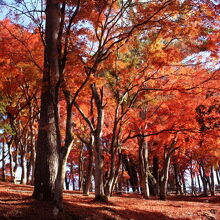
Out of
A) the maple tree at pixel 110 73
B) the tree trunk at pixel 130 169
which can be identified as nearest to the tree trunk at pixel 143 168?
the maple tree at pixel 110 73

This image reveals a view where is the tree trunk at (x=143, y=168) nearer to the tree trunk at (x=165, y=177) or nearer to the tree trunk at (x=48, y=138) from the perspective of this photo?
the tree trunk at (x=165, y=177)

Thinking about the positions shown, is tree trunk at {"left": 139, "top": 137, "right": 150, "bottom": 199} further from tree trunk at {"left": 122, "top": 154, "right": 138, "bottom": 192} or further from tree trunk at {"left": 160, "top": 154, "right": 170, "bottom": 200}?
tree trunk at {"left": 122, "top": 154, "right": 138, "bottom": 192}

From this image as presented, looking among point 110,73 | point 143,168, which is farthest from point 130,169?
point 110,73

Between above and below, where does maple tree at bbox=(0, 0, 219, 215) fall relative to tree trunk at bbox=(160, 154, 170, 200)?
above

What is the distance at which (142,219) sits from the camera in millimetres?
8891

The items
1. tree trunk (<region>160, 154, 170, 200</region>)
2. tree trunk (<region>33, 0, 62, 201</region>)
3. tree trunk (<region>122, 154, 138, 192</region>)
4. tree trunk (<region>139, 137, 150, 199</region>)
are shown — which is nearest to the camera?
tree trunk (<region>33, 0, 62, 201</region>)

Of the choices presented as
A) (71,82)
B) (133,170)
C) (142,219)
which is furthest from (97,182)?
(133,170)

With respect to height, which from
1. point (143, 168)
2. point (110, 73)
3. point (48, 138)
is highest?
point (110, 73)

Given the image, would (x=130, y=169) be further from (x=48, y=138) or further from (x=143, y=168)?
(x=48, y=138)

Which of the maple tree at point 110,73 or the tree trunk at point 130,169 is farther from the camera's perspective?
the tree trunk at point 130,169

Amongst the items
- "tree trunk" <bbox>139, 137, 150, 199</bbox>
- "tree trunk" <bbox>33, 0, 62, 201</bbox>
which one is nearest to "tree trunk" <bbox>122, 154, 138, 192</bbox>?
"tree trunk" <bbox>139, 137, 150, 199</bbox>

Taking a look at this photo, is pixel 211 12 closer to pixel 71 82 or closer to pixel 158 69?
pixel 158 69

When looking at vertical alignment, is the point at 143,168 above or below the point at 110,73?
below

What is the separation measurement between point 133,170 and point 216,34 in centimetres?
2418
